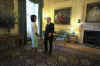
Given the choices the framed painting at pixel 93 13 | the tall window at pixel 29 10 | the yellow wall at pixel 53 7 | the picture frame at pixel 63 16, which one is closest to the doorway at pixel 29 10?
the tall window at pixel 29 10

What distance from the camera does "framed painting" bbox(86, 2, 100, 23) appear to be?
474 cm

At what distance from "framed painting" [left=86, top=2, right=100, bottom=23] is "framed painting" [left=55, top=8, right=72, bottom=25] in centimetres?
138

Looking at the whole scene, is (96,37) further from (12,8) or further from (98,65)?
(12,8)

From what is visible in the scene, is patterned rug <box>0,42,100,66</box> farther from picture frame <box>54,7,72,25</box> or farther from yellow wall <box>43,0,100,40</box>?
picture frame <box>54,7,72,25</box>

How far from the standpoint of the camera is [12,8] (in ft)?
13.2

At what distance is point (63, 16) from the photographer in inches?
252

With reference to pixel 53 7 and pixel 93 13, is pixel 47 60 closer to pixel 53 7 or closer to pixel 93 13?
pixel 93 13

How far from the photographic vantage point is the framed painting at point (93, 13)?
15.6ft

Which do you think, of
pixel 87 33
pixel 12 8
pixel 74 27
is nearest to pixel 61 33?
pixel 74 27

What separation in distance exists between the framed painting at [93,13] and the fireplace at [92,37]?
691 millimetres

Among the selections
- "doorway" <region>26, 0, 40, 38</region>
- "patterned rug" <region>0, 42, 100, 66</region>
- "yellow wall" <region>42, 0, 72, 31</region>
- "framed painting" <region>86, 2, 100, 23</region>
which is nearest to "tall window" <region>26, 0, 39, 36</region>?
"doorway" <region>26, 0, 40, 38</region>

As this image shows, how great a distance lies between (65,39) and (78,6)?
2.45 m

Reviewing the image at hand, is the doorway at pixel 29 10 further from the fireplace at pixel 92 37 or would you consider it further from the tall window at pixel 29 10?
the fireplace at pixel 92 37

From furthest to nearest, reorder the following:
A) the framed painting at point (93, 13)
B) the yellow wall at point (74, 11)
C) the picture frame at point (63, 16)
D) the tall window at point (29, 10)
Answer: the picture frame at point (63, 16) < the yellow wall at point (74, 11) < the tall window at point (29, 10) < the framed painting at point (93, 13)
